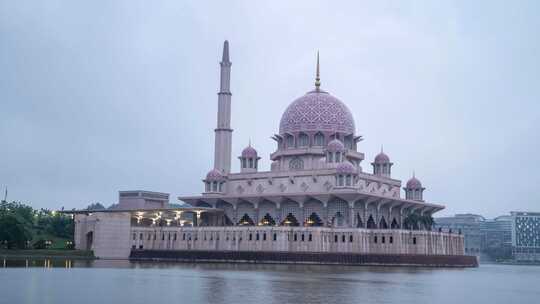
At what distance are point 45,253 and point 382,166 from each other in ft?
138

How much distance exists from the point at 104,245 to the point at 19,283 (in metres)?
43.9

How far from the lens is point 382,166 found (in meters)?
92.2

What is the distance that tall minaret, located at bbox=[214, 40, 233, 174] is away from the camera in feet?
298

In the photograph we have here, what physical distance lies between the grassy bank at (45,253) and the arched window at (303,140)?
91.9ft

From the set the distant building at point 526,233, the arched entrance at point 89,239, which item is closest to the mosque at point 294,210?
the arched entrance at point 89,239

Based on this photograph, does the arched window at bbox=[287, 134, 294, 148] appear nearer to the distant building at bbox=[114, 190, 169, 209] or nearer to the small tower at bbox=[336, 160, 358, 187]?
the small tower at bbox=[336, 160, 358, 187]

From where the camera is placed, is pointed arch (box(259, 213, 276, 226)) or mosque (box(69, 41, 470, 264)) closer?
mosque (box(69, 41, 470, 264))

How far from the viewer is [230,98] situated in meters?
92.2

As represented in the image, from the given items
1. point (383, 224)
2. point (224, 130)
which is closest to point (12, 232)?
point (224, 130)

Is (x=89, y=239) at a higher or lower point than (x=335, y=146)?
lower

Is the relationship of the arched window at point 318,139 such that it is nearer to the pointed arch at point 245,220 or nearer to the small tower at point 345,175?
the small tower at point 345,175

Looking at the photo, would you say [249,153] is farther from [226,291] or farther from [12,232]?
[226,291]

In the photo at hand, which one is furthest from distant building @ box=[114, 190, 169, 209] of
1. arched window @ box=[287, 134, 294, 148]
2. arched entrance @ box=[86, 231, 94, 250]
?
arched window @ box=[287, 134, 294, 148]

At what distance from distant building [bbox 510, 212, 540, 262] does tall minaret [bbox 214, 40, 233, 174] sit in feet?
330
